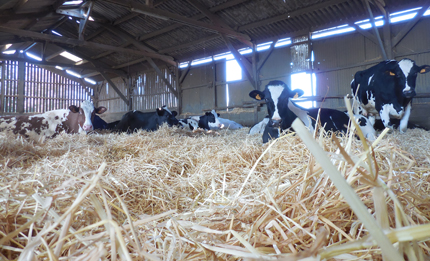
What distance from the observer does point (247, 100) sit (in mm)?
11391

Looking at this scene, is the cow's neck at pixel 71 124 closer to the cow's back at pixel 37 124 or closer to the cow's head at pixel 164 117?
the cow's back at pixel 37 124

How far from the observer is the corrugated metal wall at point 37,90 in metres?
15.7

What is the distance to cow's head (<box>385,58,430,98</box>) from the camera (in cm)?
487

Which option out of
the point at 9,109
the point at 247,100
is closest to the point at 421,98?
the point at 247,100

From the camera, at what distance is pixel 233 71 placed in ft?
39.1

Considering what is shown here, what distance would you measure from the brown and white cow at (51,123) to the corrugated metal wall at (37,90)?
1304 centimetres

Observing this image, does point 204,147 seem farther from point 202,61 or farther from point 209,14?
point 202,61

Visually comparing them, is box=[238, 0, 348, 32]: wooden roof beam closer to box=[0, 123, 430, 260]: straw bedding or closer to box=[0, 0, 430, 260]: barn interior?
box=[0, 0, 430, 260]: barn interior

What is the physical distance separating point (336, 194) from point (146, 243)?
62 centimetres

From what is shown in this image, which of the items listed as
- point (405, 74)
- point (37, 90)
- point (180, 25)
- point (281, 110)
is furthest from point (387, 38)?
point (37, 90)

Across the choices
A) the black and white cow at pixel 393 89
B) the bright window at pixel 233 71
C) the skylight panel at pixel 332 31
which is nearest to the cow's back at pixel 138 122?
the bright window at pixel 233 71

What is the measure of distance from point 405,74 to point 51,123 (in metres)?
8.08

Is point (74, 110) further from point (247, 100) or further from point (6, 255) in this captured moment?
point (247, 100)

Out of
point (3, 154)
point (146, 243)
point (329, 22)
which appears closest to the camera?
point (146, 243)
